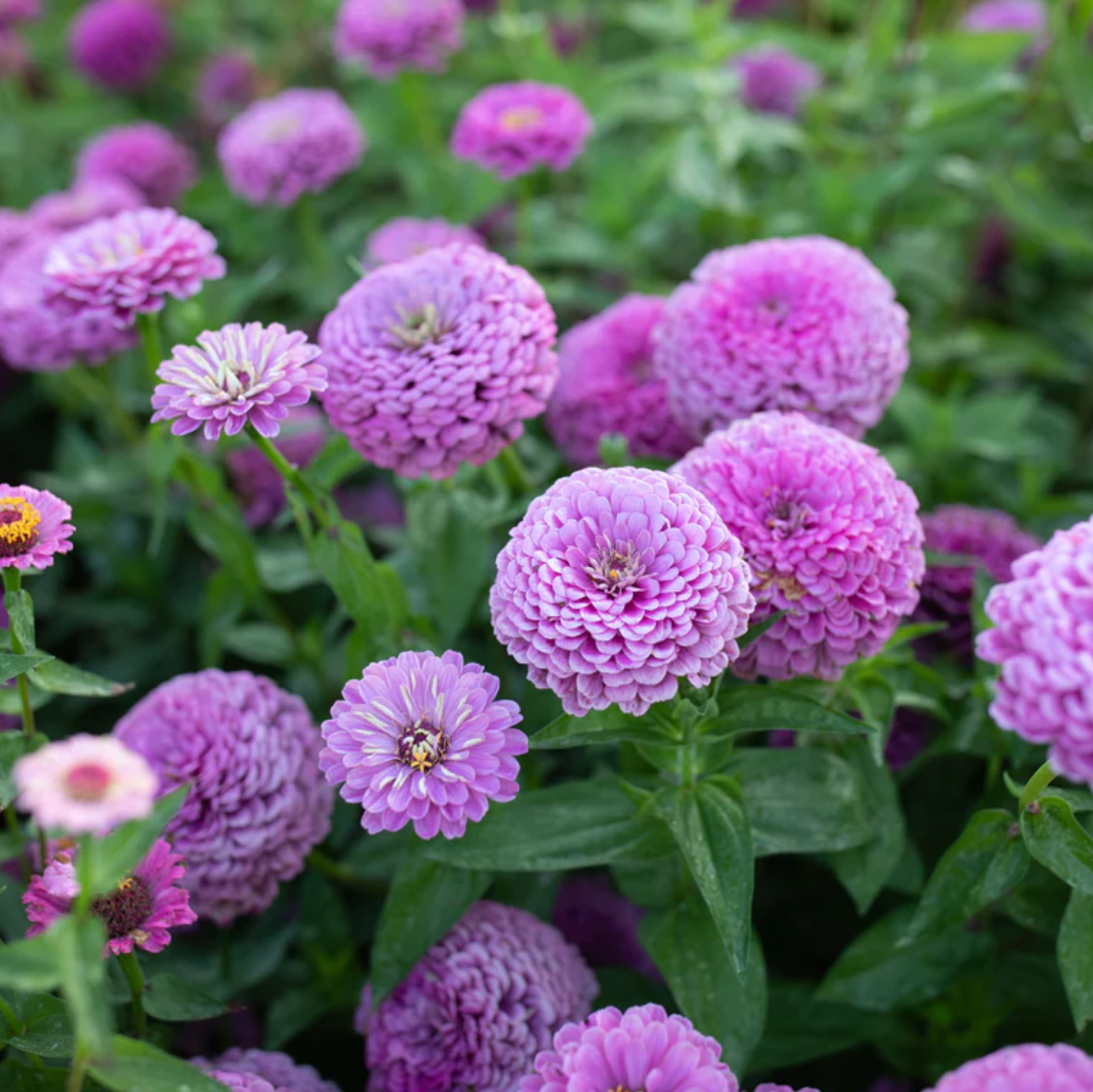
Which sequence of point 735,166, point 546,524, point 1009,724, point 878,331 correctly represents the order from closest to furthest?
point 1009,724 < point 546,524 < point 878,331 < point 735,166

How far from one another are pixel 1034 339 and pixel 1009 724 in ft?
5.01

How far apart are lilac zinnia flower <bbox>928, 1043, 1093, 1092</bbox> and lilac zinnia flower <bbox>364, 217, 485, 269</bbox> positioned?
1.41 metres

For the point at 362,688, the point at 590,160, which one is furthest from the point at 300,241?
the point at 362,688

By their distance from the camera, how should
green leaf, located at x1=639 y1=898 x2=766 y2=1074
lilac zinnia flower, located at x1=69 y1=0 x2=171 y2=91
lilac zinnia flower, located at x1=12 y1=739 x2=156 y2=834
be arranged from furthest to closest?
lilac zinnia flower, located at x1=69 y1=0 x2=171 y2=91, green leaf, located at x1=639 y1=898 x2=766 y2=1074, lilac zinnia flower, located at x1=12 y1=739 x2=156 y2=834

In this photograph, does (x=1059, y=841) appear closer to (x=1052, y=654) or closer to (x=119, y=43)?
(x=1052, y=654)

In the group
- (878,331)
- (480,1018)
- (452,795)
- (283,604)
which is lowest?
(283,604)

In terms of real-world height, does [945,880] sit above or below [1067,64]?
below

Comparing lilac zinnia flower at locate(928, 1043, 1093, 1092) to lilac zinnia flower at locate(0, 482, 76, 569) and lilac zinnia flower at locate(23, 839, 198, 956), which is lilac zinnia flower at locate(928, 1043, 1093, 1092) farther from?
lilac zinnia flower at locate(0, 482, 76, 569)

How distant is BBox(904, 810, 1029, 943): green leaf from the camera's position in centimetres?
104

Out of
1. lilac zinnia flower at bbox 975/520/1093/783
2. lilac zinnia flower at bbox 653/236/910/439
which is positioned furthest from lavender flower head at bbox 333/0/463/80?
lilac zinnia flower at bbox 975/520/1093/783

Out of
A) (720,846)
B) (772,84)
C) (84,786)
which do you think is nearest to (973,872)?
(720,846)

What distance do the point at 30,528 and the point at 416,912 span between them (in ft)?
1.73

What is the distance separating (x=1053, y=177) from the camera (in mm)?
2229

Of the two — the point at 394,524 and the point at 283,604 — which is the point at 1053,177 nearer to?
the point at 394,524
